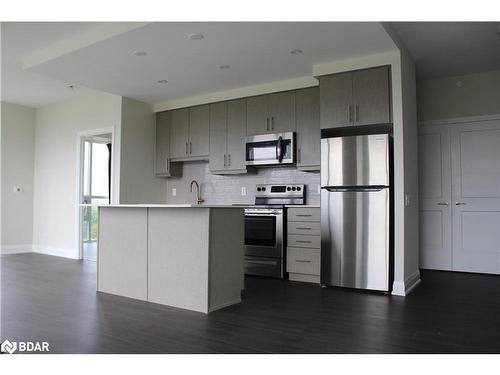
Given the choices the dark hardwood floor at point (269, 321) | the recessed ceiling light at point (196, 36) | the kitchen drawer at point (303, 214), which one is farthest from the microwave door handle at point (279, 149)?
the recessed ceiling light at point (196, 36)

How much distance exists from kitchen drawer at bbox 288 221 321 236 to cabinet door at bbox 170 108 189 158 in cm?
215

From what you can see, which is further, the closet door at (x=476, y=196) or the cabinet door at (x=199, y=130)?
the cabinet door at (x=199, y=130)

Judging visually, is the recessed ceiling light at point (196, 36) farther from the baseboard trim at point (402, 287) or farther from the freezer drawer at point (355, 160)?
the baseboard trim at point (402, 287)

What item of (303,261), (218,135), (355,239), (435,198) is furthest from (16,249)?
(435,198)

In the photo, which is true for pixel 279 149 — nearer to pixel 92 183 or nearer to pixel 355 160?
pixel 355 160

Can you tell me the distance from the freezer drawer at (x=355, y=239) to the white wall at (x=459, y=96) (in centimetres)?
218

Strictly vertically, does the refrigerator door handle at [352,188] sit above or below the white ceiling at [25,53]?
below

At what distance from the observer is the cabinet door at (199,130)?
19.4 ft

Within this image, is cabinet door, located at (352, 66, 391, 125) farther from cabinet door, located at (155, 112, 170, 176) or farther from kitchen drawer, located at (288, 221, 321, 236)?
cabinet door, located at (155, 112, 170, 176)

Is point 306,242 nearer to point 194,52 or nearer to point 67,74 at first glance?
point 194,52

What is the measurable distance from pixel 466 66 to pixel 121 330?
4.85 metres

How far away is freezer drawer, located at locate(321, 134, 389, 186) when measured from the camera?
13.4ft

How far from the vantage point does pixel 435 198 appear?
555cm
